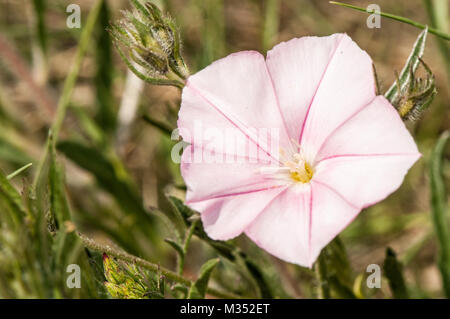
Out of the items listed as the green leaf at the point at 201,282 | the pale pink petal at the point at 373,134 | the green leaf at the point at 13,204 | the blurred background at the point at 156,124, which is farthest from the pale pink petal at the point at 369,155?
the green leaf at the point at 13,204

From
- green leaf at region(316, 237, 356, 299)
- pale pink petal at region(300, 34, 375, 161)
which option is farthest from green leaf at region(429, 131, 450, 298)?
pale pink petal at region(300, 34, 375, 161)

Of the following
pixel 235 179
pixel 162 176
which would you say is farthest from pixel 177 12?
pixel 235 179

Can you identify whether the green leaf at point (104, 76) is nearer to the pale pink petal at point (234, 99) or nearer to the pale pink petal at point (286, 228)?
the pale pink petal at point (234, 99)

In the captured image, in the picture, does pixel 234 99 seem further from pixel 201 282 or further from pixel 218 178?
pixel 201 282

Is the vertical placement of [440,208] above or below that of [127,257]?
above

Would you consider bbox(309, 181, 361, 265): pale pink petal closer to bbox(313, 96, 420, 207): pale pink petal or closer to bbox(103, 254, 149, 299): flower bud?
bbox(313, 96, 420, 207): pale pink petal

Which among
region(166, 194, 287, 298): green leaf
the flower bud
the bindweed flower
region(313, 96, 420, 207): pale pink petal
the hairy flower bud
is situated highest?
the bindweed flower

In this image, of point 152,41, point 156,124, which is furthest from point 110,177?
point 152,41
